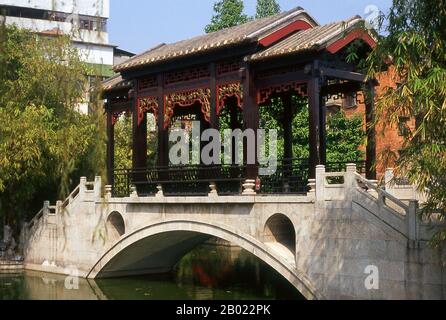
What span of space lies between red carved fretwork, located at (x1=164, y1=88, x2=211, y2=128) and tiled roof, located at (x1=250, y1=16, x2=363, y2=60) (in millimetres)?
1813

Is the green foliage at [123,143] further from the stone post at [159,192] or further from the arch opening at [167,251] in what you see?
the stone post at [159,192]

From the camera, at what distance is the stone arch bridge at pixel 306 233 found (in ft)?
36.6

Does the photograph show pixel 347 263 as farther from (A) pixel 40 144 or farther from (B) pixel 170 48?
(A) pixel 40 144

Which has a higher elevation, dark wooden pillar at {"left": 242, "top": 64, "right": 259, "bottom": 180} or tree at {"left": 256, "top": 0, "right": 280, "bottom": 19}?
tree at {"left": 256, "top": 0, "right": 280, "bottom": 19}

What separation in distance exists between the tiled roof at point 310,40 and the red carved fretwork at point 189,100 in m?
1.81

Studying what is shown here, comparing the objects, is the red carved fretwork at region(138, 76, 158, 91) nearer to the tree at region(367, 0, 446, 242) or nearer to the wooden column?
the wooden column

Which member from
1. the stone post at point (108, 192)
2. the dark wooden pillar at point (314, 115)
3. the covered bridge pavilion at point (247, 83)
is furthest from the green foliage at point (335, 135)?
the dark wooden pillar at point (314, 115)

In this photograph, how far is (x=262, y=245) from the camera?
44.7ft

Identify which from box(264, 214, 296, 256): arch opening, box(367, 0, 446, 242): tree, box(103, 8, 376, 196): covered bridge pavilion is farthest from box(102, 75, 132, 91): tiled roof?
box(367, 0, 446, 242): tree

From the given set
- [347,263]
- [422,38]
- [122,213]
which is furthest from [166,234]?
[422,38]

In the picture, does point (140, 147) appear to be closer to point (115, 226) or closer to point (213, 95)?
point (115, 226)

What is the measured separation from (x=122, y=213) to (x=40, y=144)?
3.91 m

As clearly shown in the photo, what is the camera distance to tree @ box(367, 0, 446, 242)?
8.77 metres

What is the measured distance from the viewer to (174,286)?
62.8ft
